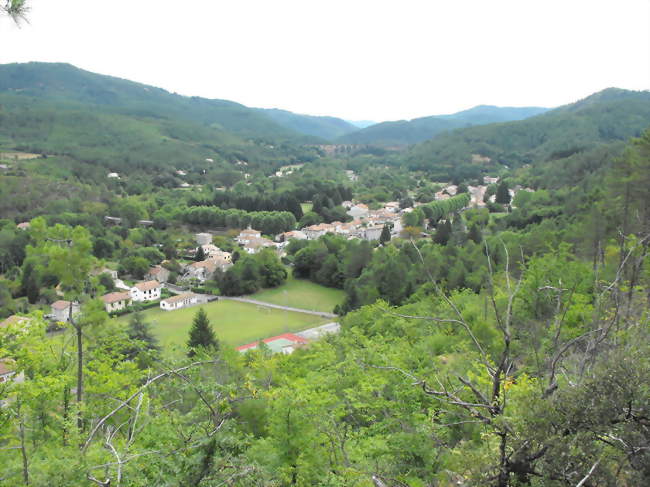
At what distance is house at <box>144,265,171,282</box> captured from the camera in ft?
139

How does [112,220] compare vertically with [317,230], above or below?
above

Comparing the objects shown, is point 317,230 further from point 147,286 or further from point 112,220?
point 112,220

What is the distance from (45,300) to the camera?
118 feet

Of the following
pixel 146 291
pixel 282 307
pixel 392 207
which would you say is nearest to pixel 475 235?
pixel 282 307

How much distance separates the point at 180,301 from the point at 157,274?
830cm

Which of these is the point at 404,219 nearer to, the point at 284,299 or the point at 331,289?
the point at 331,289

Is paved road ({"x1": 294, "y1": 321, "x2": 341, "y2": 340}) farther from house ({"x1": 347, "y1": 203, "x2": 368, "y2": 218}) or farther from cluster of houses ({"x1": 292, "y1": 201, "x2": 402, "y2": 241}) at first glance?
house ({"x1": 347, "y1": 203, "x2": 368, "y2": 218})

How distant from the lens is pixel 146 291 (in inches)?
1463

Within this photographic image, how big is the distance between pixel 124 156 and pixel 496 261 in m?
98.8

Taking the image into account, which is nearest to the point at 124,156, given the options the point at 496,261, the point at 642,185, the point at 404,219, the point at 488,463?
the point at 404,219

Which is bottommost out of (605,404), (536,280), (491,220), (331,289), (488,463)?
(331,289)

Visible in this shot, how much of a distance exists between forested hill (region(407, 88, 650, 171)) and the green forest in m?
23.4

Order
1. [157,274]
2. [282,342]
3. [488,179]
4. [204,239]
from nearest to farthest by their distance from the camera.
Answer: [282,342]
[157,274]
[204,239]
[488,179]

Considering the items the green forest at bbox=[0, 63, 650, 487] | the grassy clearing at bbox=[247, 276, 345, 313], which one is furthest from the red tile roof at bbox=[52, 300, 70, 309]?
the grassy clearing at bbox=[247, 276, 345, 313]
